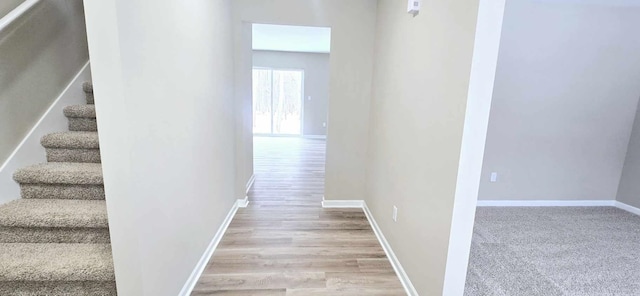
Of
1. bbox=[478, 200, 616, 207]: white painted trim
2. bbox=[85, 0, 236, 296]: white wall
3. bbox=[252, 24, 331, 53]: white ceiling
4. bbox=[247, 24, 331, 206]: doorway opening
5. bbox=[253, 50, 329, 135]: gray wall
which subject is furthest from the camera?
bbox=[253, 50, 329, 135]: gray wall

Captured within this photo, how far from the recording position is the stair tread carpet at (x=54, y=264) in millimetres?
1376

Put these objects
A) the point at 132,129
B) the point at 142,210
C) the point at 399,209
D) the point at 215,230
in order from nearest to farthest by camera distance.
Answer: the point at 132,129
the point at 142,210
the point at 399,209
the point at 215,230

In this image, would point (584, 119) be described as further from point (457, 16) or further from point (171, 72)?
point (171, 72)

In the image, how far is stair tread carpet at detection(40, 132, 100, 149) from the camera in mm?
1914

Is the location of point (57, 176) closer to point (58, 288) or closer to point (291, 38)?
point (58, 288)

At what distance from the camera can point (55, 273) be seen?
1381 mm

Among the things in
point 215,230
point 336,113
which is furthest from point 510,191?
point 215,230

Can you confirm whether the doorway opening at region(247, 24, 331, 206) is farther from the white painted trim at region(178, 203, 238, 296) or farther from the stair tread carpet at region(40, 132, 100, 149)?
the stair tread carpet at region(40, 132, 100, 149)

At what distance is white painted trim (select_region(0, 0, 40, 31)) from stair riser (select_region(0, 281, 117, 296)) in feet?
4.50

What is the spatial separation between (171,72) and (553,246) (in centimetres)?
346

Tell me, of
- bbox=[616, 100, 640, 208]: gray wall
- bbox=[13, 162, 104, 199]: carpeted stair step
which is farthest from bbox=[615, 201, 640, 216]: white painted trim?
bbox=[13, 162, 104, 199]: carpeted stair step

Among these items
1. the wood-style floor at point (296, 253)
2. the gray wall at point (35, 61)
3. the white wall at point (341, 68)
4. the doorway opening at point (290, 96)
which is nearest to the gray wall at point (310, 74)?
the doorway opening at point (290, 96)

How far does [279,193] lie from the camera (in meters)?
3.75

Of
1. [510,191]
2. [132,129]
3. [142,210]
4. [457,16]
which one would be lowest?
[510,191]
